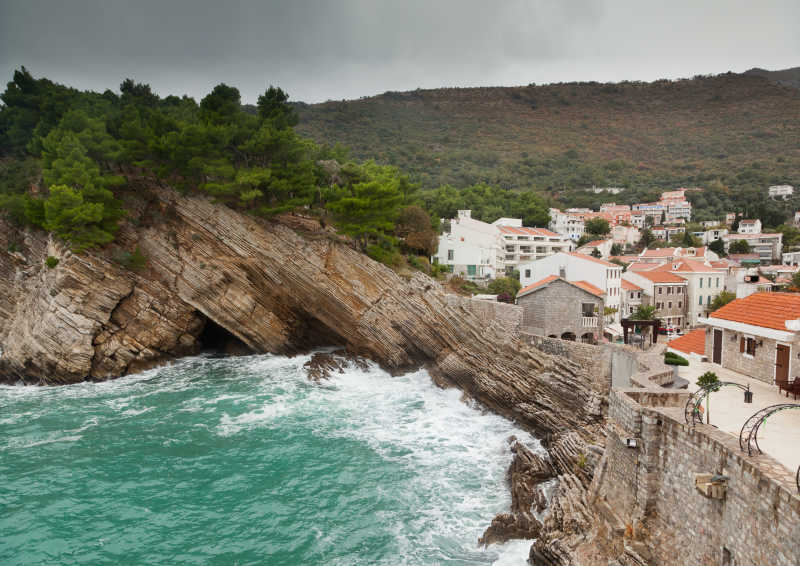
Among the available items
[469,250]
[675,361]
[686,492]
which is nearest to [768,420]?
[686,492]

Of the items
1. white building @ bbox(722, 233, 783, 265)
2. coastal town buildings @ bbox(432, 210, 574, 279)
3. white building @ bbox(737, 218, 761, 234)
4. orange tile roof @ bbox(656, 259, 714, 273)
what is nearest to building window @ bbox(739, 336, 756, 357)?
coastal town buildings @ bbox(432, 210, 574, 279)

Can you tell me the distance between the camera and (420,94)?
149750mm

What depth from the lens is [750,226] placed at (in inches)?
2530

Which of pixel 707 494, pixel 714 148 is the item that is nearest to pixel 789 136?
pixel 714 148

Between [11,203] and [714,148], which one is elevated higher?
[714,148]

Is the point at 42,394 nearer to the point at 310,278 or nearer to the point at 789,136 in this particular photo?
the point at 310,278

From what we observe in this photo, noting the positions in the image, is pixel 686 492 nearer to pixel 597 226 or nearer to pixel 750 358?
pixel 750 358

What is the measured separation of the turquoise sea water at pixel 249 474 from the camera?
1162cm

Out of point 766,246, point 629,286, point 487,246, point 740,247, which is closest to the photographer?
point 629,286

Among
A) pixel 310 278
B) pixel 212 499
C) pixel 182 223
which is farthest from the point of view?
pixel 182 223

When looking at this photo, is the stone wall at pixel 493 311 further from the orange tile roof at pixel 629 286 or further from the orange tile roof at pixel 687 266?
the orange tile roof at pixel 687 266

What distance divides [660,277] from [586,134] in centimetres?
9629

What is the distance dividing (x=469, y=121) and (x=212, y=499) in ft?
422

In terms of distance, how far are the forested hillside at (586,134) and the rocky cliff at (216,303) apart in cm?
5356
